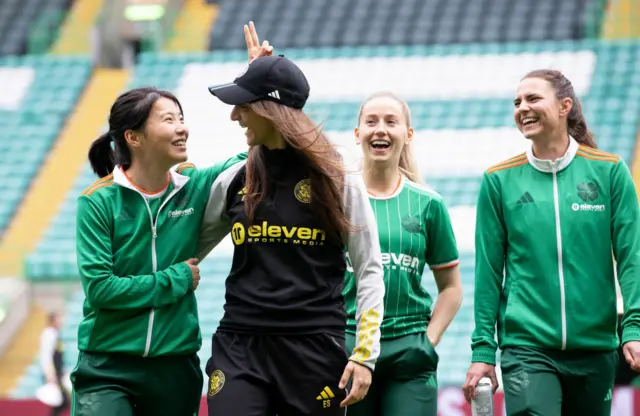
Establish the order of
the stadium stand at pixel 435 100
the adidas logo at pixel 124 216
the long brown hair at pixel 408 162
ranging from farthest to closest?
the stadium stand at pixel 435 100 → the long brown hair at pixel 408 162 → the adidas logo at pixel 124 216

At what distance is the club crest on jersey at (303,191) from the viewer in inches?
147

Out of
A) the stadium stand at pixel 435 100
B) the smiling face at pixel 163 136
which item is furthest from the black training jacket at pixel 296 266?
the stadium stand at pixel 435 100

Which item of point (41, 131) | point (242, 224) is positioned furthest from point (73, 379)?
point (41, 131)

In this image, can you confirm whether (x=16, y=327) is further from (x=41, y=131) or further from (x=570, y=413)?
(x=570, y=413)

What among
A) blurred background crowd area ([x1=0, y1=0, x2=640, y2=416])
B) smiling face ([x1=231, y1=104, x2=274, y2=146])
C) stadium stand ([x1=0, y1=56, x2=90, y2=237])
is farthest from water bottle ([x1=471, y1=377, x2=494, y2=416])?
stadium stand ([x1=0, y1=56, x2=90, y2=237])

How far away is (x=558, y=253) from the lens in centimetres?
427

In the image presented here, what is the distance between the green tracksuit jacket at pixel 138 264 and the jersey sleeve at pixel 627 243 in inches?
59.6

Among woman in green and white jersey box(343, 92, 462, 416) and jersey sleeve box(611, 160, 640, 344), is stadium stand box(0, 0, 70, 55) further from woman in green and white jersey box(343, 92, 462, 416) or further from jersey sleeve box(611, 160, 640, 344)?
jersey sleeve box(611, 160, 640, 344)

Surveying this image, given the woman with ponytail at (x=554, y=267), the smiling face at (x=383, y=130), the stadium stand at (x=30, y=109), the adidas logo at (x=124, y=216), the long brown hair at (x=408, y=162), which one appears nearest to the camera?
the adidas logo at (x=124, y=216)

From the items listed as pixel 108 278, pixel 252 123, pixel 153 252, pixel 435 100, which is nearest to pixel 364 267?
pixel 252 123

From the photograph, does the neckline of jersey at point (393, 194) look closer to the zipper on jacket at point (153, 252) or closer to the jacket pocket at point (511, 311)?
the jacket pocket at point (511, 311)

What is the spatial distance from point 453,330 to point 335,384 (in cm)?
874

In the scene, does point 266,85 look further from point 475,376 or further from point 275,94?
point 475,376

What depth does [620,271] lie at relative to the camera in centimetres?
428
